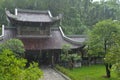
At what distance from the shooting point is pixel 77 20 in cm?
3206

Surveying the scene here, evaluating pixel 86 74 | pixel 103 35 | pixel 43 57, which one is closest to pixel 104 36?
pixel 103 35

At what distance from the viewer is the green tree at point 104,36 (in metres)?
14.4

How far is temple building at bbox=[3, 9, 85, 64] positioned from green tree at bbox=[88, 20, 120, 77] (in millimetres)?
5018

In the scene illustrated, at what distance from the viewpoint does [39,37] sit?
21.0 metres

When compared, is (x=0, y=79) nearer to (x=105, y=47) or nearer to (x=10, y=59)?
(x=10, y=59)

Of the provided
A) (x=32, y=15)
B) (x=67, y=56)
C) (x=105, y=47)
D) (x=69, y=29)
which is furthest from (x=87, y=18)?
(x=105, y=47)

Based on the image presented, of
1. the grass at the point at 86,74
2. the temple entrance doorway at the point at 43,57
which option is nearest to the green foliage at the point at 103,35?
the grass at the point at 86,74

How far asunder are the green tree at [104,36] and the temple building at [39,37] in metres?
5.02

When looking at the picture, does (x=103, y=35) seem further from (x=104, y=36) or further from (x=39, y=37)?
(x=39, y=37)

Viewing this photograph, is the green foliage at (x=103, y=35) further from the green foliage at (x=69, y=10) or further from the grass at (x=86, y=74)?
the green foliage at (x=69, y=10)

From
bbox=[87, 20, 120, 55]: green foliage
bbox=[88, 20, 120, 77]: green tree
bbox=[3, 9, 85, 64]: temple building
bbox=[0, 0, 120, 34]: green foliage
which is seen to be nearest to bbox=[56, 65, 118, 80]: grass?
bbox=[88, 20, 120, 77]: green tree

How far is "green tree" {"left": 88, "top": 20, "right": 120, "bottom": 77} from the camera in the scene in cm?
1445

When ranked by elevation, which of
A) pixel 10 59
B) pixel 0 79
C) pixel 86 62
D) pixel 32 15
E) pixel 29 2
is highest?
pixel 29 2

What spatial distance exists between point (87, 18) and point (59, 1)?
710cm
